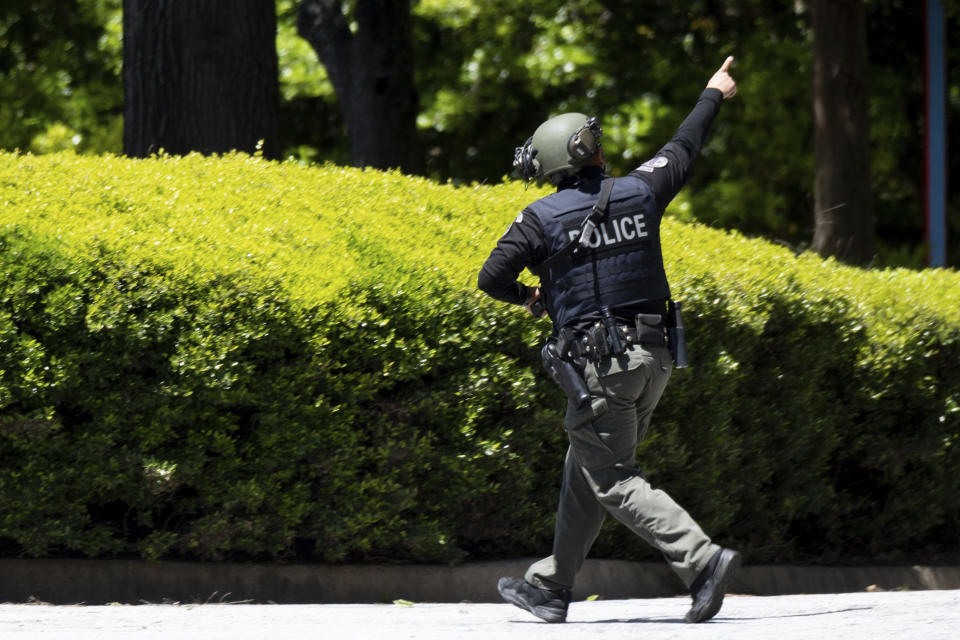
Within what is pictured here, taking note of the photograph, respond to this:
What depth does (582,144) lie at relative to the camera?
190 inches

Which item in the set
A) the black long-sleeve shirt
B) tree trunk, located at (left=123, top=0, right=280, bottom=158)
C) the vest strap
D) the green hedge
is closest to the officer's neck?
the black long-sleeve shirt

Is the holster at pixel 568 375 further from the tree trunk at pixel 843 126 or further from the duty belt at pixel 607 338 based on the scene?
the tree trunk at pixel 843 126

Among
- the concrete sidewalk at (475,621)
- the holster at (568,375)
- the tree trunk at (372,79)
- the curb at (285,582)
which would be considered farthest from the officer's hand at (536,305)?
the tree trunk at (372,79)

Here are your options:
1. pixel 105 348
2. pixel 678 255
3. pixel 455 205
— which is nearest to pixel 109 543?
pixel 105 348

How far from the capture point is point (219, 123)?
833 centimetres

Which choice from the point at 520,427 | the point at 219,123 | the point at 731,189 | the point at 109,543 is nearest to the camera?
the point at 109,543

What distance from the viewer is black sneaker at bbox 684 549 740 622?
4.68 meters

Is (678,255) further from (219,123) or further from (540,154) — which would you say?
(219,123)

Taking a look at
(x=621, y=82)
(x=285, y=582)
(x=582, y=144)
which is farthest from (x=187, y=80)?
(x=621, y=82)

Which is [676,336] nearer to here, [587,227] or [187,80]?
[587,227]

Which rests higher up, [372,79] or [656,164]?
[372,79]

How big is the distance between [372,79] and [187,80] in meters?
3.02

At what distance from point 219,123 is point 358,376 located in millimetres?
3400

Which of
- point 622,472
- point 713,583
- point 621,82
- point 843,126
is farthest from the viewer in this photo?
point 621,82
